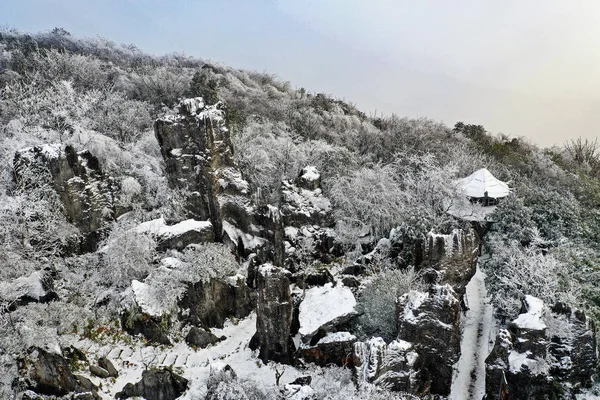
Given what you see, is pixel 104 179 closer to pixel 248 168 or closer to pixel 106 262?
pixel 106 262

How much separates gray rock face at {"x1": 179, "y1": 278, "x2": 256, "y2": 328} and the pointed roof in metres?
21.6

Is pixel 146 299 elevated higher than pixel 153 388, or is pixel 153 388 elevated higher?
pixel 146 299

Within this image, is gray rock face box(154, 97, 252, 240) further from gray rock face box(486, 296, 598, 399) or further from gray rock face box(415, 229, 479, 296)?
gray rock face box(486, 296, 598, 399)

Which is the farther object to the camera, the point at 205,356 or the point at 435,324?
the point at 205,356

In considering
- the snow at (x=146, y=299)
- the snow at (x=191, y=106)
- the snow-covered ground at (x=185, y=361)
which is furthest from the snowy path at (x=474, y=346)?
the snow at (x=191, y=106)

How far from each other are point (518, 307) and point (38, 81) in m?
46.2

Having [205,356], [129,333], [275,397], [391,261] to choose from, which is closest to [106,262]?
[129,333]

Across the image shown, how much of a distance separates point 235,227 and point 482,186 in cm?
2231

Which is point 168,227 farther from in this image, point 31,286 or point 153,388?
point 153,388

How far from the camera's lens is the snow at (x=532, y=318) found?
18859mm

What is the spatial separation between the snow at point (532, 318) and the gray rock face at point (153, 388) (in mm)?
16057

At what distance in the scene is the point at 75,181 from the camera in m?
25.8

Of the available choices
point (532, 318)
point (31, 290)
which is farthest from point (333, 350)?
point (31, 290)

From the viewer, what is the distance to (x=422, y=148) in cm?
4631
